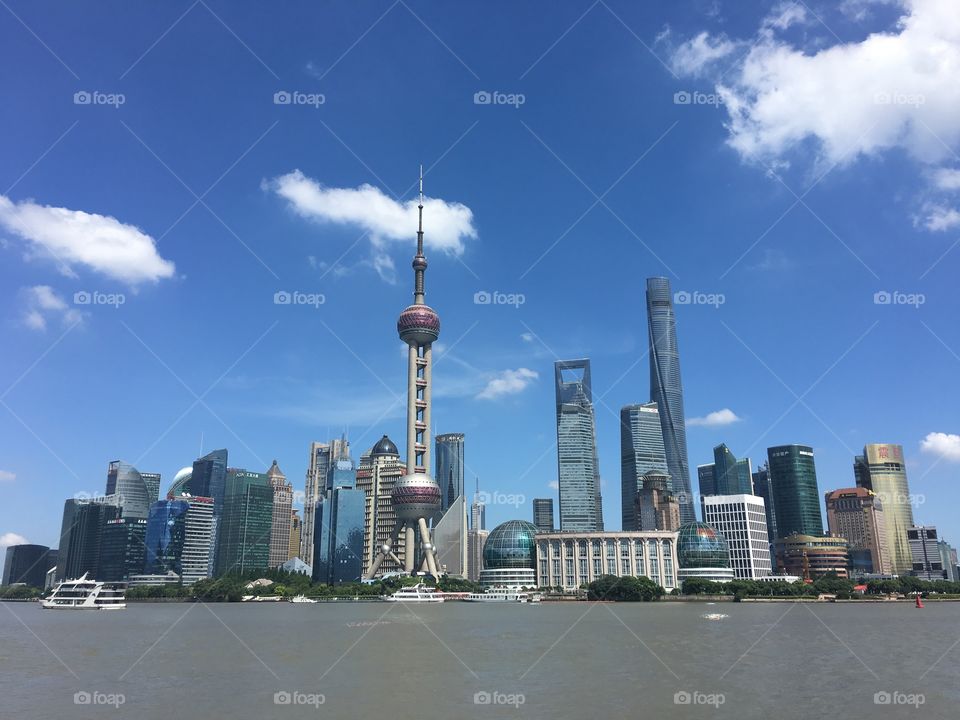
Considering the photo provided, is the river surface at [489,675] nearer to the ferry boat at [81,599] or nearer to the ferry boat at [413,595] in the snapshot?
the ferry boat at [81,599]

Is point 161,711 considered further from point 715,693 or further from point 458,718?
point 715,693

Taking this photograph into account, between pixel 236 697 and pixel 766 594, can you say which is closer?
pixel 236 697

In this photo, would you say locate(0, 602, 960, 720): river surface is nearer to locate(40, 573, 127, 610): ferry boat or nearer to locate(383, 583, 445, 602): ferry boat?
locate(40, 573, 127, 610): ferry boat

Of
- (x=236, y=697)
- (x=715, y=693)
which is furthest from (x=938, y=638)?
(x=236, y=697)

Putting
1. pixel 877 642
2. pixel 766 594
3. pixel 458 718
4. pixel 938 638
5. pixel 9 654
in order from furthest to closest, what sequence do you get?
pixel 766 594 → pixel 938 638 → pixel 877 642 → pixel 9 654 → pixel 458 718

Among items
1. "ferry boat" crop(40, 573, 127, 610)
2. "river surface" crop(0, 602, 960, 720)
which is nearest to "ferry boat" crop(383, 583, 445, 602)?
"ferry boat" crop(40, 573, 127, 610)

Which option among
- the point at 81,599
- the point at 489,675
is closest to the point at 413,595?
the point at 81,599

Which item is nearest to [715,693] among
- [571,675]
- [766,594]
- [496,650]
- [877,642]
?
[571,675]

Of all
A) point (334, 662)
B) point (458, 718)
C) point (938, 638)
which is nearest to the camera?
point (458, 718)
